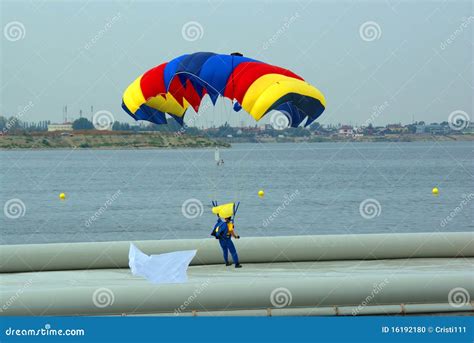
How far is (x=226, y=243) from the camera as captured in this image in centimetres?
1805

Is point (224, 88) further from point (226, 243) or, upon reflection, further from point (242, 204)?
point (242, 204)

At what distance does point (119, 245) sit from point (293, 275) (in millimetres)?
3535

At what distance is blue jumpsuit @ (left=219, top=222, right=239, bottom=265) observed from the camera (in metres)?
17.9

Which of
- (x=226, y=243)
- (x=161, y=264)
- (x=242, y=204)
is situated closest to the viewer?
(x=161, y=264)

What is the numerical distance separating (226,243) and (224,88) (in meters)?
3.11

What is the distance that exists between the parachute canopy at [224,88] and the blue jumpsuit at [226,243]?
7.14 feet

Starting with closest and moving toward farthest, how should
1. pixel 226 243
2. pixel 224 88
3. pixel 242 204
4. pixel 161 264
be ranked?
1. pixel 161 264
2. pixel 226 243
3. pixel 224 88
4. pixel 242 204

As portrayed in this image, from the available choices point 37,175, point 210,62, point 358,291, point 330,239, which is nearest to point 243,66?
point 210,62

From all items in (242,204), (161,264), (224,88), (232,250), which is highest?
(242,204)

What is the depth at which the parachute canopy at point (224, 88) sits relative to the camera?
701 inches

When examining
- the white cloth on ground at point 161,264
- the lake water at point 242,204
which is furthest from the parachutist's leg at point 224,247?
the lake water at point 242,204

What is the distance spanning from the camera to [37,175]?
99625 mm

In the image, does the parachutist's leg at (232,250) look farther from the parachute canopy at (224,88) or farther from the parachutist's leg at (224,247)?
the parachute canopy at (224,88)

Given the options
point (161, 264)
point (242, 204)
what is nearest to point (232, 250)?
point (161, 264)
